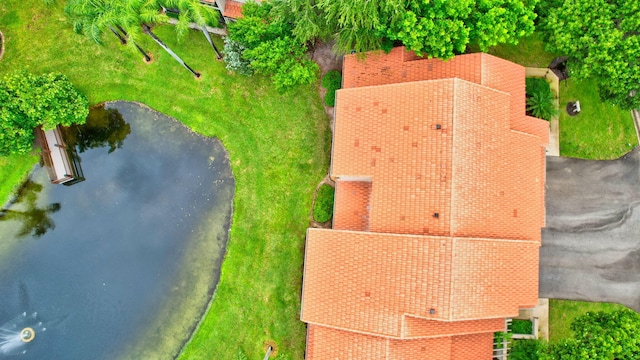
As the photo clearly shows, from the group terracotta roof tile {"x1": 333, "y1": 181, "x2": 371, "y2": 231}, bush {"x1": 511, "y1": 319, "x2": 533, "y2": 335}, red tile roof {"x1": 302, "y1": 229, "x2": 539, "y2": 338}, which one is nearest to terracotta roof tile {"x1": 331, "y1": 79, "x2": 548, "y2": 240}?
red tile roof {"x1": 302, "y1": 229, "x2": 539, "y2": 338}

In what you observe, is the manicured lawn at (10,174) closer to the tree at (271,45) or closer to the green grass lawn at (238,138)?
the green grass lawn at (238,138)

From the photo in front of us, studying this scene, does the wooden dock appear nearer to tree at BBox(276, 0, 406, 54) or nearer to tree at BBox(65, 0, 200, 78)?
tree at BBox(65, 0, 200, 78)

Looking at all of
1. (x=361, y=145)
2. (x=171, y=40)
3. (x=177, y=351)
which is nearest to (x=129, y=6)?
(x=171, y=40)

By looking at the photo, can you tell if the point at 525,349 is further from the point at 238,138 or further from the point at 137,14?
the point at 137,14

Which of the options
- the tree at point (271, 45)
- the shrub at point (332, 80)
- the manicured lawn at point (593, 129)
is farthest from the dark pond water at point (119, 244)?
the manicured lawn at point (593, 129)

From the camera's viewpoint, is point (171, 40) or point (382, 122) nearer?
point (382, 122)

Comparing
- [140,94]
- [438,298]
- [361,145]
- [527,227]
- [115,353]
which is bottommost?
[115,353]

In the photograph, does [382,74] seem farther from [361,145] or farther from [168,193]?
[168,193]
